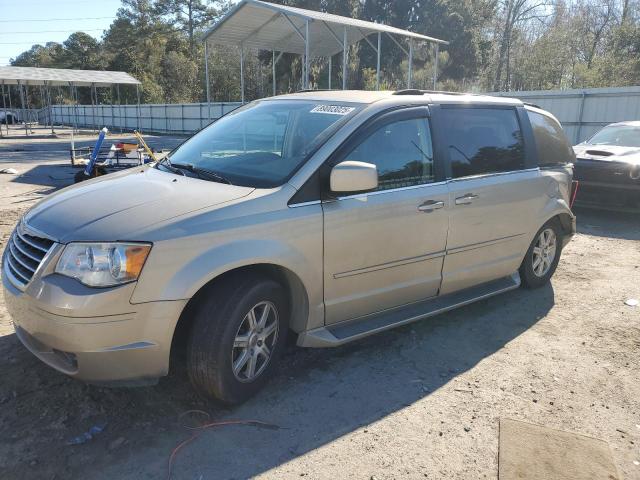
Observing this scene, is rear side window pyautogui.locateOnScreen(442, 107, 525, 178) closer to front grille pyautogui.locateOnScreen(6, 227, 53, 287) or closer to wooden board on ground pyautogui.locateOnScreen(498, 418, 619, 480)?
wooden board on ground pyautogui.locateOnScreen(498, 418, 619, 480)

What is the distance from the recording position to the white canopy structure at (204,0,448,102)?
15797 mm

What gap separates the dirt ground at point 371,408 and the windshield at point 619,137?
20.7 feet

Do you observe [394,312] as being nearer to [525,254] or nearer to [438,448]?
[438,448]

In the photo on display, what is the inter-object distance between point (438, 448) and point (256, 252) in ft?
4.89

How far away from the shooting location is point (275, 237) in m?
3.04

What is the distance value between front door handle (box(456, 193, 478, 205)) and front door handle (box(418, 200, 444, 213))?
20 cm

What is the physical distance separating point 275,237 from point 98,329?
106 cm

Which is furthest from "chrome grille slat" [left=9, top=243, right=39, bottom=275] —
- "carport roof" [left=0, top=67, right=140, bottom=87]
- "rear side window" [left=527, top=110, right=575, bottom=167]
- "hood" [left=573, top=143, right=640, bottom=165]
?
"carport roof" [left=0, top=67, right=140, bottom=87]

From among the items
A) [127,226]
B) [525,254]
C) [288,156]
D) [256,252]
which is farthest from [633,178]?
[127,226]

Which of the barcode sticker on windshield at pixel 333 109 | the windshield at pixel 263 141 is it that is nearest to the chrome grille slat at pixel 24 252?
the windshield at pixel 263 141

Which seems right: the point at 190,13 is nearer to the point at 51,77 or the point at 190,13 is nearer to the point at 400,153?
the point at 51,77

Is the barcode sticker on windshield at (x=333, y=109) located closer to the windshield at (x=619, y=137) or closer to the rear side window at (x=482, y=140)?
the rear side window at (x=482, y=140)

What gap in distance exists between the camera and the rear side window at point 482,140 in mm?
4148

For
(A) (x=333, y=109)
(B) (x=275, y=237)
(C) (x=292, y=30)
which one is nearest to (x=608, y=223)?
(A) (x=333, y=109)
